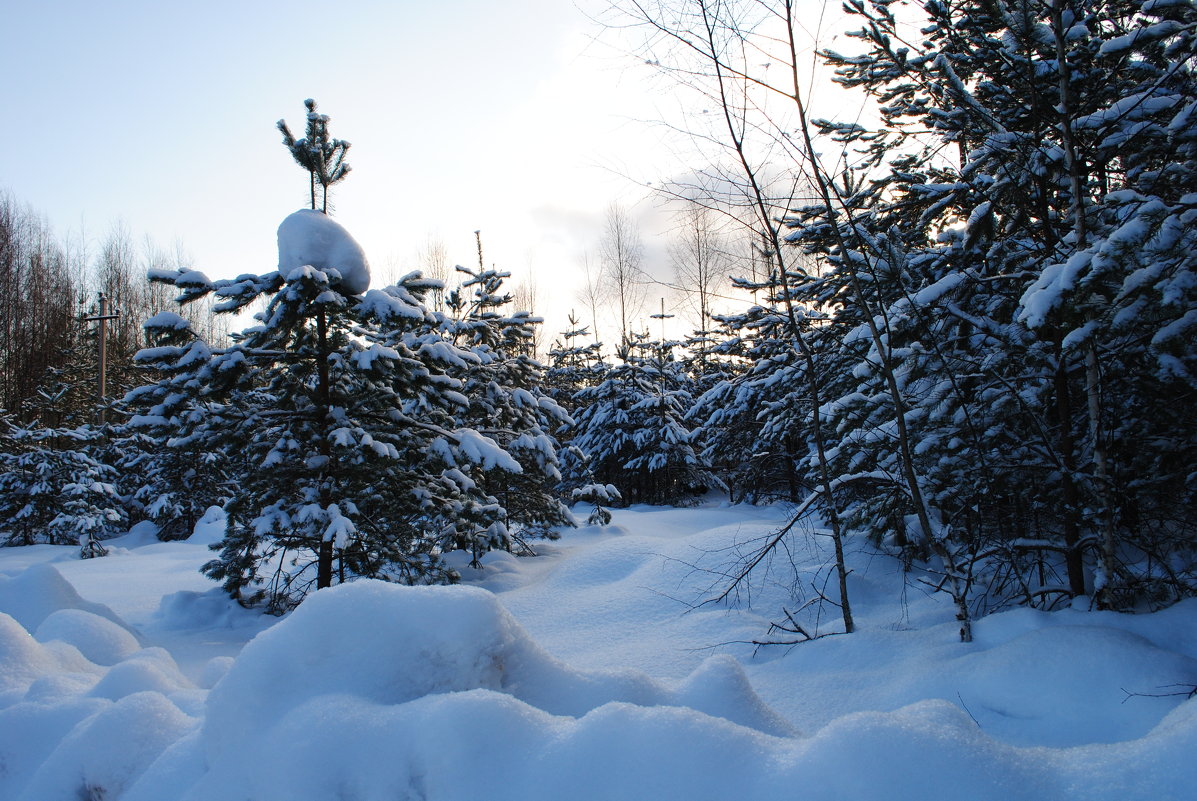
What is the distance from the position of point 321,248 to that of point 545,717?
579 centimetres

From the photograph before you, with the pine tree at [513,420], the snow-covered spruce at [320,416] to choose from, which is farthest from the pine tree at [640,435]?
the snow-covered spruce at [320,416]

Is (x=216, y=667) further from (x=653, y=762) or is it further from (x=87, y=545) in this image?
(x=87, y=545)

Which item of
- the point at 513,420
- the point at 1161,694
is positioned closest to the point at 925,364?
the point at 1161,694

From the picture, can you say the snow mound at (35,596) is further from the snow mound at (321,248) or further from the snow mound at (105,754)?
the snow mound at (105,754)

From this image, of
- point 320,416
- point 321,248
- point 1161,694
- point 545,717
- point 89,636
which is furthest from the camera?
point 320,416

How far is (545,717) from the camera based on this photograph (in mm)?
1536

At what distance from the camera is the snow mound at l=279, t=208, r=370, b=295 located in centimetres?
609

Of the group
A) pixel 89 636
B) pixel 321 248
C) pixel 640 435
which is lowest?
pixel 89 636

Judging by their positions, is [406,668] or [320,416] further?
[320,416]

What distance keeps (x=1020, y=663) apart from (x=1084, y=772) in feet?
8.36

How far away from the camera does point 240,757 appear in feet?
5.35

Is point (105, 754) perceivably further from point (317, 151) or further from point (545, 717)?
point (317, 151)

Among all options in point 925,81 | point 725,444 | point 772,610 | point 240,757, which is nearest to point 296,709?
point 240,757

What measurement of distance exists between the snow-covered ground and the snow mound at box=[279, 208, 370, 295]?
3.59 m
